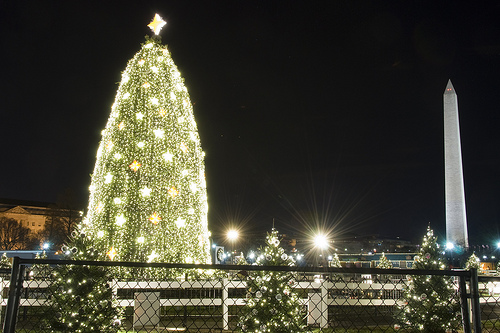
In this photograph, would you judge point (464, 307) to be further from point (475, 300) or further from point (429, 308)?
point (429, 308)

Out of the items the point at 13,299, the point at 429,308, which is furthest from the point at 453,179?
the point at 13,299

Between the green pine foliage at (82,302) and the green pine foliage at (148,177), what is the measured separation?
16.1 ft

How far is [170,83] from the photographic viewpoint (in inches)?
553

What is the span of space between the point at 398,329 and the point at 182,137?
27.0ft

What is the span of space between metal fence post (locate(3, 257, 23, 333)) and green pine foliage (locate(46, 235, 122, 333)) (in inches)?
140

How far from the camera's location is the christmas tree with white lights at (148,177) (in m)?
12.8

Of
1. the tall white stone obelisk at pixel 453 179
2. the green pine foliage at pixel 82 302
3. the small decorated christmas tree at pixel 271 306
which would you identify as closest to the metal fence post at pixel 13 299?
the green pine foliage at pixel 82 302

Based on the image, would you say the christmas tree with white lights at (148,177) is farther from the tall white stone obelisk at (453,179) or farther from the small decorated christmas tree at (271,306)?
the tall white stone obelisk at (453,179)

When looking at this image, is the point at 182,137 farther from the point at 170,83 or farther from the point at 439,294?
the point at 439,294

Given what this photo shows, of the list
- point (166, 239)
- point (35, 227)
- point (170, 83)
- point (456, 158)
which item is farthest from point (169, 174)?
point (35, 227)

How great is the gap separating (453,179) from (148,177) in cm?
3173

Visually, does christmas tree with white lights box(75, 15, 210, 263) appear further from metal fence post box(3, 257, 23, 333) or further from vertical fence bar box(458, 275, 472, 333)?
vertical fence bar box(458, 275, 472, 333)

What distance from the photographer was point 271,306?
24.8ft

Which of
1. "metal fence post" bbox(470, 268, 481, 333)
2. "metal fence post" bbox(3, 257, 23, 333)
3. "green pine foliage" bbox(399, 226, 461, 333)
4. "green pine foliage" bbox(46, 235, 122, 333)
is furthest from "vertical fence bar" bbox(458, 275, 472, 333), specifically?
"green pine foliage" bbox(399, 226, 461, 333)
